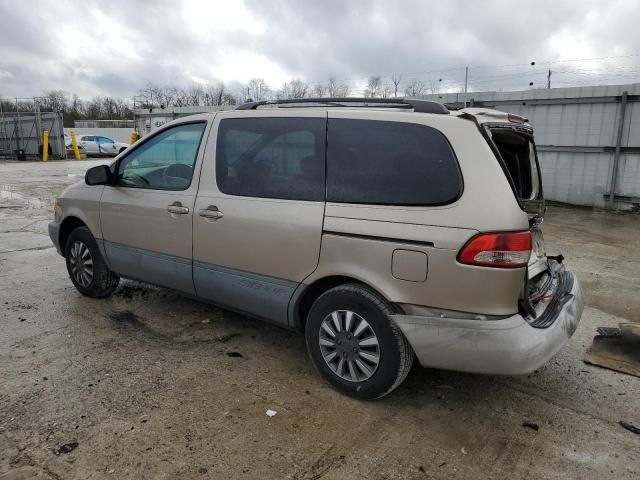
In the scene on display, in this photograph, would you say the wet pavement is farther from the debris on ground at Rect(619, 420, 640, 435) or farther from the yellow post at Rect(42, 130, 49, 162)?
the yellow post at Rect(42, 130, 49, 162)

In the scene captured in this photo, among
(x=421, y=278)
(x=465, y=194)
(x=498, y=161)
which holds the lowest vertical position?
(x=421, y=278)

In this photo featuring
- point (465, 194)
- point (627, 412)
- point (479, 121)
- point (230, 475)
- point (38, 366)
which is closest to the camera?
point (230, 475)

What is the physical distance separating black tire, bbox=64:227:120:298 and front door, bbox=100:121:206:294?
239 mm

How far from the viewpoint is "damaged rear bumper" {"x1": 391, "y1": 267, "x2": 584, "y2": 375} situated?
266cm

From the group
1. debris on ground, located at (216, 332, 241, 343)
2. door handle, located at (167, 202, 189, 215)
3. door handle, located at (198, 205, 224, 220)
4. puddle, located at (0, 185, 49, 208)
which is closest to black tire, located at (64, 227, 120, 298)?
door handle, located at (167, 202, 189, 215)

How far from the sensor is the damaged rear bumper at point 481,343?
266 centimetres

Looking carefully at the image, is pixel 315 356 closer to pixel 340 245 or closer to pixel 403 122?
pixel 340 245

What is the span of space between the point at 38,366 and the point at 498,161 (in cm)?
340

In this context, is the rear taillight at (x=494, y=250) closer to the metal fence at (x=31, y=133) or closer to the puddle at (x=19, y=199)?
the puddle at (x=19, y=199)

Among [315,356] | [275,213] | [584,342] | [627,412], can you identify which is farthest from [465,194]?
[584,342]

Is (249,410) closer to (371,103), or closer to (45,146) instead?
(371,103)

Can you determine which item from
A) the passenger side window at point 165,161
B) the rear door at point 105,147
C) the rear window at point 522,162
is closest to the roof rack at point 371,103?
the passenger side window at point 165,161

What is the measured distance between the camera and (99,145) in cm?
3225

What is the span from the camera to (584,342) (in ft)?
13.5
